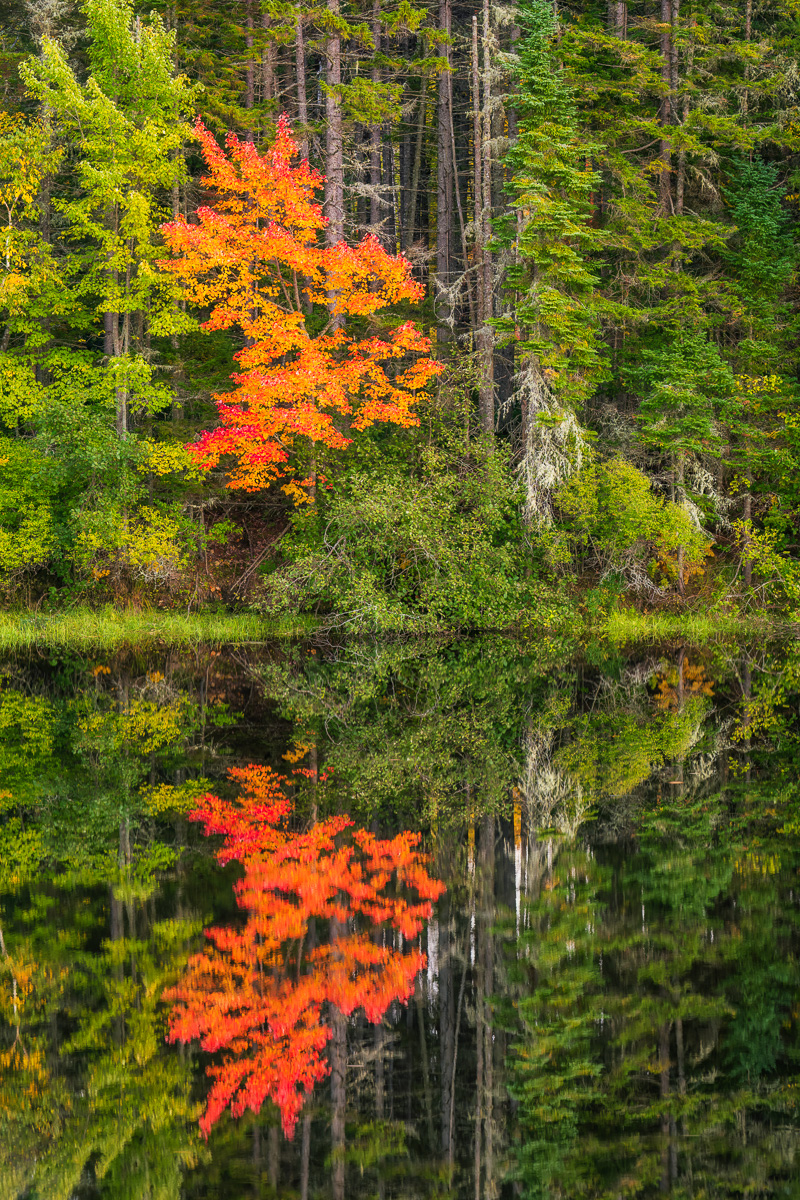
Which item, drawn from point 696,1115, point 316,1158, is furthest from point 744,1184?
point 316,1158

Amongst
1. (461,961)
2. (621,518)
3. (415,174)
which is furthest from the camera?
(415,174)

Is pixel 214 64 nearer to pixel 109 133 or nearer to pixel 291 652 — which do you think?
pixel 109 133

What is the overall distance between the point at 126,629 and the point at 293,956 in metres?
15.8

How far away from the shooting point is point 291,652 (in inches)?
832

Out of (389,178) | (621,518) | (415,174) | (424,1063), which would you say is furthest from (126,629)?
(389,178)

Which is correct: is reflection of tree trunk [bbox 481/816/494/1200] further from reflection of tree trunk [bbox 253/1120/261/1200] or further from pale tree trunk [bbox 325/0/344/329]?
pale tree trunk [bbox 325/0/344/329]

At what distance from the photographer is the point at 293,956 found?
6.74 meters

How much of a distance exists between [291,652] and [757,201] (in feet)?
48.4

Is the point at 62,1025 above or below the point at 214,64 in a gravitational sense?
below

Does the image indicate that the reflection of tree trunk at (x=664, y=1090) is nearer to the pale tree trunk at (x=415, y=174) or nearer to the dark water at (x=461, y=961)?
the dark water at (x=461, y=961)

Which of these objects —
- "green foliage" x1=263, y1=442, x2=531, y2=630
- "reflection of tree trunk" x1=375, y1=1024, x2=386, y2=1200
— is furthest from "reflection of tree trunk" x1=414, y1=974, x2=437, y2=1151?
"green foliage" x1=263, y1=442, x2=531, y2=630

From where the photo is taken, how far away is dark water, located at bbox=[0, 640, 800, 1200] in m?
4.81

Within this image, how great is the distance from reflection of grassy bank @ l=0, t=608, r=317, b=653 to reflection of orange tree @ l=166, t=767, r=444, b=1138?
40.1 ft

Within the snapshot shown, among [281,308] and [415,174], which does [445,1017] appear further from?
[415,174]
